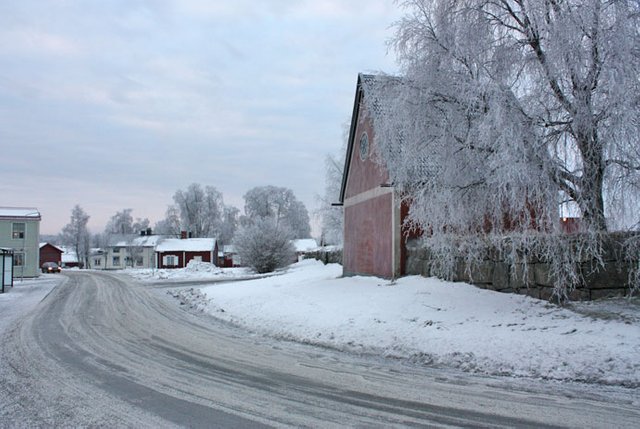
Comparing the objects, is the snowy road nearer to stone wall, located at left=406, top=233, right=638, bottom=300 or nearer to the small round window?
stone wall, located at left=406, top=233, right=638, bottom=300

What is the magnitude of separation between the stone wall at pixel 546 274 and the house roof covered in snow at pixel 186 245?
199 ft

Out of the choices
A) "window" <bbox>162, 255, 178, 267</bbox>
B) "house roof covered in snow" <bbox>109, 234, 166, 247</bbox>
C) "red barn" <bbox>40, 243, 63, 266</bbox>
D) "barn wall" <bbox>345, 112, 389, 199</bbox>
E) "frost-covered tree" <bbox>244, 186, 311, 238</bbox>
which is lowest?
"window" <bbox>162, 255, 178, 267</bbox>

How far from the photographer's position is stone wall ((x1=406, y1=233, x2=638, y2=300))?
10109 millimetres

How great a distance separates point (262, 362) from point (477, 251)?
6067 millimetres

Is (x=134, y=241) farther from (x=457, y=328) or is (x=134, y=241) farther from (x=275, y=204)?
(x=457, y=328)

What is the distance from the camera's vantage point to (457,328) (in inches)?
404

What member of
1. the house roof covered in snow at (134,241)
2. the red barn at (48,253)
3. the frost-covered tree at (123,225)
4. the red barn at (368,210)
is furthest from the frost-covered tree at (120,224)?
the red barn at (368,210)

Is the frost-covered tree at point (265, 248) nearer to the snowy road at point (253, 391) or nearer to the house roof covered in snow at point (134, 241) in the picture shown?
the snowy road at point (253, 391)

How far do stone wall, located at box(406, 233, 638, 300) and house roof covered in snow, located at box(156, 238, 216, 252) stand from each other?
6063 cm

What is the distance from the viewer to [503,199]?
11.1 m

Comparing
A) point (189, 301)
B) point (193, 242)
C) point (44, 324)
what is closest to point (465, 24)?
point (44, 324)

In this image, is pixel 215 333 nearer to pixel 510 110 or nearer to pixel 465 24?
pixel 510 110

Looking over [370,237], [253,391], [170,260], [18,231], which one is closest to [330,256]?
[370,237]

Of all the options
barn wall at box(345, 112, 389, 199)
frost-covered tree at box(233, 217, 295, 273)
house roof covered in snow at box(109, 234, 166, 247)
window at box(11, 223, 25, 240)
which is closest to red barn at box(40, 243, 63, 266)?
house roof covered in snow at box(109, 234, 166, 247)
